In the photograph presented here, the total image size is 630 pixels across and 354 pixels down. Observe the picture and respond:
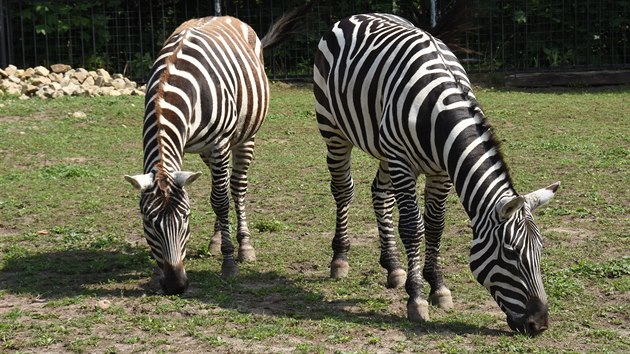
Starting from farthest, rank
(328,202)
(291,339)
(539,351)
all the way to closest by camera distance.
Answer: (328,202) < (291,339) < (539,351)

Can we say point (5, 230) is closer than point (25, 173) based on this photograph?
Yes

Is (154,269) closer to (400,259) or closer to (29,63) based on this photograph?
(400,259)

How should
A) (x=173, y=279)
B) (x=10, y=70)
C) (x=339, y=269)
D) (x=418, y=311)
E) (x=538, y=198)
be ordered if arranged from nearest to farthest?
(x=538, y=198) → (x=418, y=311) → (x=173, y=279) → (x=339, y=269) → (x=10, y=70)

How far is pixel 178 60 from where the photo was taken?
26.0ft

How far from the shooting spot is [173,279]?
6.96 metres

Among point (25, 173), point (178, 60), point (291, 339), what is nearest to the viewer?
point (291, 339)

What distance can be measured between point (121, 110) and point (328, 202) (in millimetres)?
5869

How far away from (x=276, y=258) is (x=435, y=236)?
72.0 inches

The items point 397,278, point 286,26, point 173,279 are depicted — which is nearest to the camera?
point 173,279

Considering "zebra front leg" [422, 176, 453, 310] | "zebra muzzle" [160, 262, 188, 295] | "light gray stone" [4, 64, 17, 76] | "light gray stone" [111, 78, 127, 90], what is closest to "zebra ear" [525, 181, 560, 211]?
"zebra front leg" [422, 176, 453, 310]

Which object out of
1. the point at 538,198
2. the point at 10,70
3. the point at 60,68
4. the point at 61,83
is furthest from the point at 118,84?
the point at 538,198

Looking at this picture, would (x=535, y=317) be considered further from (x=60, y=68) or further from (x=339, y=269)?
(x=60, y=68)

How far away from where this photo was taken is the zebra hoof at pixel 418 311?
6.61 metres

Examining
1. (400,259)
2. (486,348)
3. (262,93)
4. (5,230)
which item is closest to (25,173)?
(5,230)
